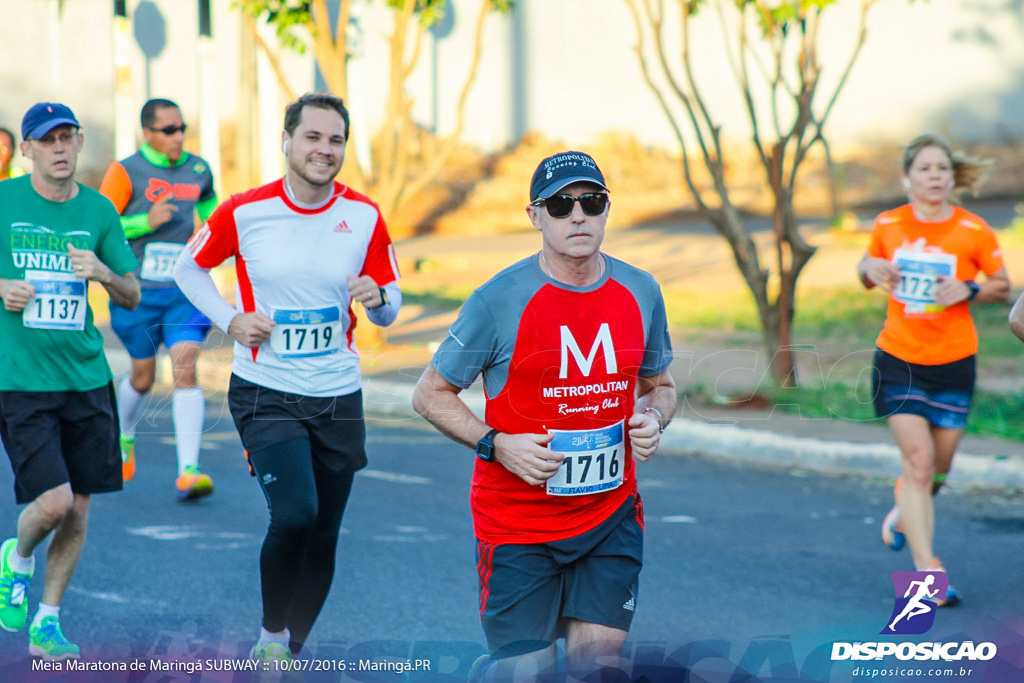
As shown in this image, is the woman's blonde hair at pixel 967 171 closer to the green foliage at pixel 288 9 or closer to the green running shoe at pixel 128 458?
the green running shoe at pixel 128 458

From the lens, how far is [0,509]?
7.02 meters

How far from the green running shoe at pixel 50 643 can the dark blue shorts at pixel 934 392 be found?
3.72 m

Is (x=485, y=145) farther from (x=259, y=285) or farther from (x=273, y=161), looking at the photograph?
(x=259, y=285)

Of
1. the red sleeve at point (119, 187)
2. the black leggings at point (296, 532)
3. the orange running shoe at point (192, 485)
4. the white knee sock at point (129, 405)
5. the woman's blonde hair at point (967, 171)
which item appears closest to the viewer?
the black leggings at point (296, 532)

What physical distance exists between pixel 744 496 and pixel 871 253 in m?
2.26

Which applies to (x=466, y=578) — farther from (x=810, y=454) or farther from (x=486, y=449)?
(x=810, y=454)

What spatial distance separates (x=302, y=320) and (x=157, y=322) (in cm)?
321

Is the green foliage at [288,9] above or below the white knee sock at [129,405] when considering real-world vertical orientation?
above

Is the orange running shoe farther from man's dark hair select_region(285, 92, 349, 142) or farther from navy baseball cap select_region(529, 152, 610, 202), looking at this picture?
navy baseball cap select_region(529, 152, 610, 202)

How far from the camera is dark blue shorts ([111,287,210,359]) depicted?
25.0 ft

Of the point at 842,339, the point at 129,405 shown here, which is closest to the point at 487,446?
the point at 129,405

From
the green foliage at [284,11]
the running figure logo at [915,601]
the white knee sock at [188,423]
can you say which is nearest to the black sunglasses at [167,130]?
the white knee sock at [188,423]

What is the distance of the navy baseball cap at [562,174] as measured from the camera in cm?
365

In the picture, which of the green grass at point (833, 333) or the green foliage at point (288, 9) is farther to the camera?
the green foliage at point (288, 9)
